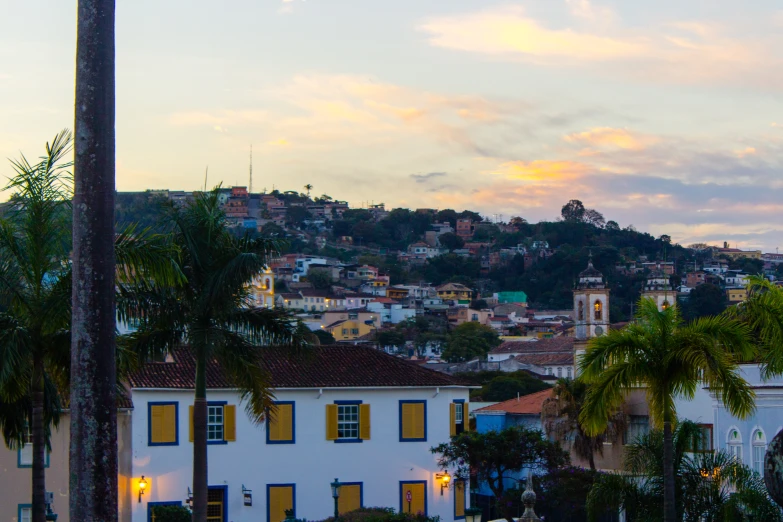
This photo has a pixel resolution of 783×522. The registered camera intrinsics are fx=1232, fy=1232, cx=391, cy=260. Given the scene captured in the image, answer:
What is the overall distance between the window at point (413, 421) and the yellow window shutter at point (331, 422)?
202cm

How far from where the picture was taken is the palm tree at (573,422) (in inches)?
1582

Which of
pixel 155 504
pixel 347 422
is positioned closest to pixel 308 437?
pixel 347 422

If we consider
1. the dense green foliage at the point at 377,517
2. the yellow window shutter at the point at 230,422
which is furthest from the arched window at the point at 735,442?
the yellow window shutter at the point at 230,422

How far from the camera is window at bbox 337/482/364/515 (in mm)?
35344

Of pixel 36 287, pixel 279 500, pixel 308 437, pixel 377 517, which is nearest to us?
pixel 36 287

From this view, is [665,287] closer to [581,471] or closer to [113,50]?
[581,471]

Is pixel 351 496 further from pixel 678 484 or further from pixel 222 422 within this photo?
pixel 678 484

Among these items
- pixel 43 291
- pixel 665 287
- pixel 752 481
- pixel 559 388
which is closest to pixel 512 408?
pixel 559 388

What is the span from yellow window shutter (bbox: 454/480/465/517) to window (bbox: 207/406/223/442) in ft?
23.3

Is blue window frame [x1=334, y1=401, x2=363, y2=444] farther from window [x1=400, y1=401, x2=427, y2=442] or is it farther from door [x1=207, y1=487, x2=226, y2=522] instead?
door [x1=207, y1=487, x2=226, y2=522]

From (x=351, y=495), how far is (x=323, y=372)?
12.1 ft

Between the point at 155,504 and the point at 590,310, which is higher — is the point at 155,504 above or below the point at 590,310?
below

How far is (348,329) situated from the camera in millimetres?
175625

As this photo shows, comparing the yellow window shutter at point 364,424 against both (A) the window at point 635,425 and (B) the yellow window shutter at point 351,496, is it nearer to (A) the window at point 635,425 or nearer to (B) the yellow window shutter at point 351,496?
(B) the yellow window shutter at point 351,496
